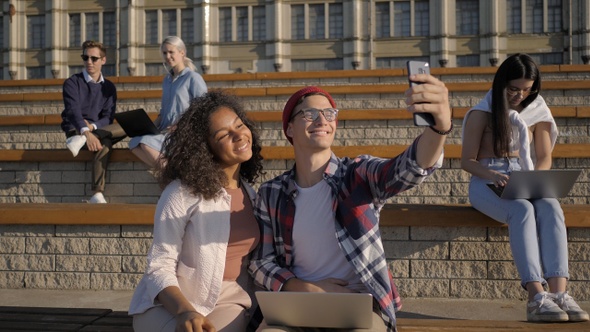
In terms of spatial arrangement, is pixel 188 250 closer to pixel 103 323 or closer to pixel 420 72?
pixel 103 323

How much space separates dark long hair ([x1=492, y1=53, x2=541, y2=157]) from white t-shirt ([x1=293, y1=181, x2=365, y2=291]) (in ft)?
6.53

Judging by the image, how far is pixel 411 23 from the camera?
3145 centimetres

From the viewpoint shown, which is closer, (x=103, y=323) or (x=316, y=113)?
(x=316, y=113)

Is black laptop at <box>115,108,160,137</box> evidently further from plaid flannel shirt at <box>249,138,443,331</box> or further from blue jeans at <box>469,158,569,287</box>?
plaid flannel shirt at <box>249,138,443,331</box>

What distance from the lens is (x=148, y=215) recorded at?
463cm

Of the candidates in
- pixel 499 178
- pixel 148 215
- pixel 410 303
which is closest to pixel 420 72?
pixel 499 178

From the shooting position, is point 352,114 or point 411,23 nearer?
point 352,114

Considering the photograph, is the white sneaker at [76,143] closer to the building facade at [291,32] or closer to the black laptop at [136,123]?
the black laptop at [136,123]

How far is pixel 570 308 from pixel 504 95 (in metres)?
1.43

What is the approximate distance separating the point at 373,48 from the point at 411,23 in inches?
84.8

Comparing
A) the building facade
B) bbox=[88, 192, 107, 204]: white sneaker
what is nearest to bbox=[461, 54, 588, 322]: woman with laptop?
bbox=[88, 192, 107, 204]: white sneaker

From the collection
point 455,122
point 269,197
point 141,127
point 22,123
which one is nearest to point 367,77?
point 455,122

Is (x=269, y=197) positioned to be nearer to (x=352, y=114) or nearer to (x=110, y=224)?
(x=110, y=224)

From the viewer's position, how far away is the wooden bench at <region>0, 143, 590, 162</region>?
5.87 metres
